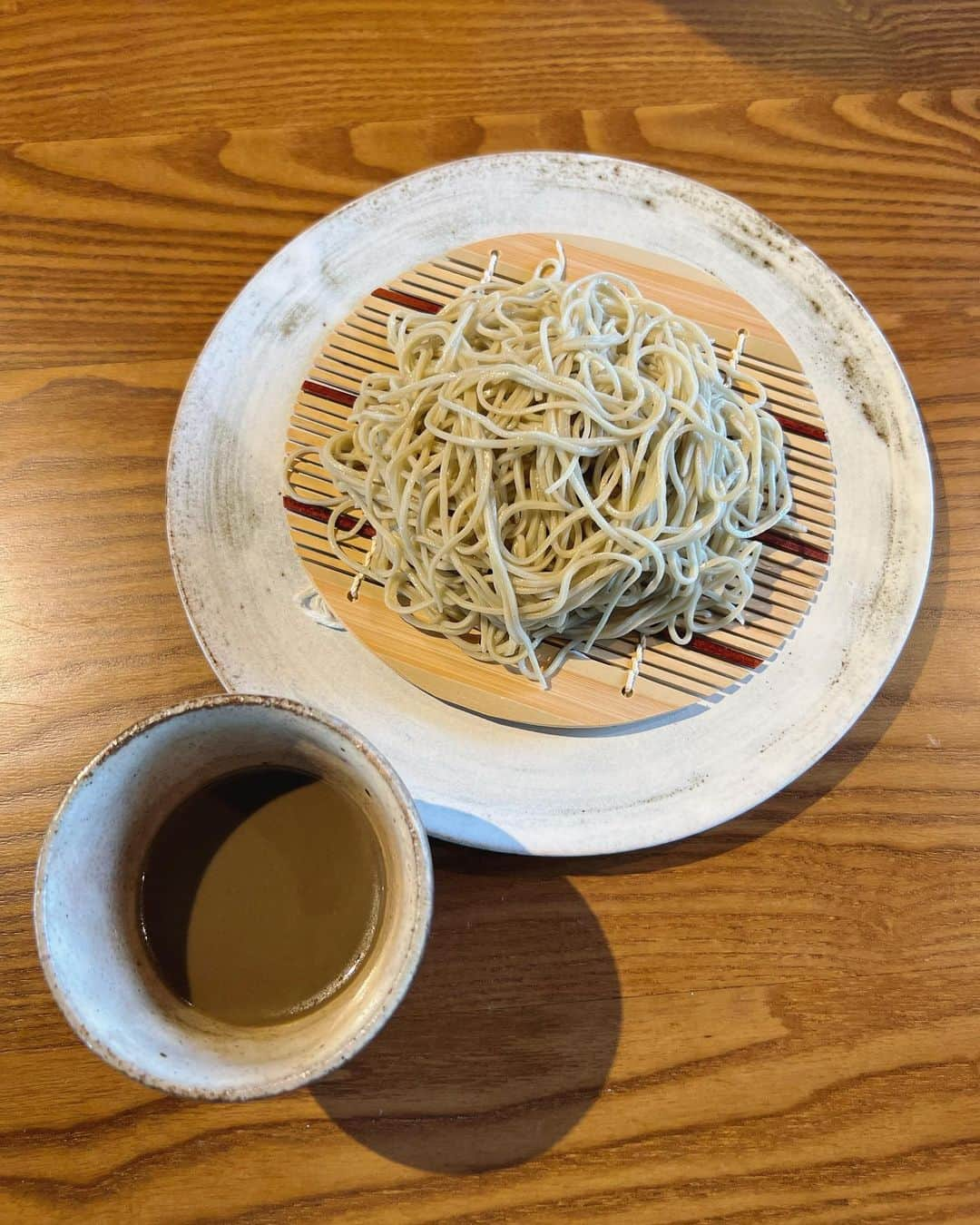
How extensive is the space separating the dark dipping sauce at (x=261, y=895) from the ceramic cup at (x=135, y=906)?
1.0 inches

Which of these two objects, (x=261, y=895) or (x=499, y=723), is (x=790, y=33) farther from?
(x=261, y=895)

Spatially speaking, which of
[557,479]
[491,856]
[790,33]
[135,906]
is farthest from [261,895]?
[790,33]

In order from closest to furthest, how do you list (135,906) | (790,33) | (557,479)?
(135,906) < (557,479) < (790,33)

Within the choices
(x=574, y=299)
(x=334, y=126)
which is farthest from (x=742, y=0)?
(x=574, y=299)

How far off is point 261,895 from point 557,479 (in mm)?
704

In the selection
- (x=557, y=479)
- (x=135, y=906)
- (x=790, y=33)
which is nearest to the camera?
(x=135, y=906)

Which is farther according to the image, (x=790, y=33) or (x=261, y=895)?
(x=790, y=33)

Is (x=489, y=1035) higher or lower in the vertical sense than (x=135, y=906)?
lower

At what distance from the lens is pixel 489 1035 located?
1.19 m

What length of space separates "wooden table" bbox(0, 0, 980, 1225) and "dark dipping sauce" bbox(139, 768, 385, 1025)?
0.90 feet

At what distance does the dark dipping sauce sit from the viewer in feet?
3.19

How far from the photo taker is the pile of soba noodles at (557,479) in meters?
1.18

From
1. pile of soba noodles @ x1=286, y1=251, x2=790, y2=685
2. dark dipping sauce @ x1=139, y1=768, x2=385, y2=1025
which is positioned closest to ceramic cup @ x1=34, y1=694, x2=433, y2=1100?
dark dipping sauce @ x1=139, y1=768, x2=385, y2=1025

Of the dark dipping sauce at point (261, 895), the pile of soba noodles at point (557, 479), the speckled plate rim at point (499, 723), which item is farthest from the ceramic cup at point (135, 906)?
the pile of soba noodles at point (557, 479)
